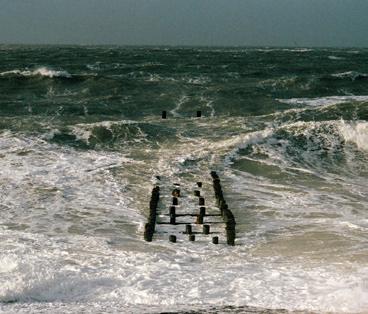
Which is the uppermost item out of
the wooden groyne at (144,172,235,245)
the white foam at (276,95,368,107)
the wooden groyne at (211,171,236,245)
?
the white foam at (276,95,368,107)

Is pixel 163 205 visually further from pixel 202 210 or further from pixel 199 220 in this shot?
pixel 199 220

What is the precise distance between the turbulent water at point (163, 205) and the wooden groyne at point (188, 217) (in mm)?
306

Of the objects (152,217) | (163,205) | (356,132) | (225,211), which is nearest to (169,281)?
(152,217)

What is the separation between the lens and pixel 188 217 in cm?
1303

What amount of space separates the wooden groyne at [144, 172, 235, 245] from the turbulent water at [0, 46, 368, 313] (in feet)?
1.00

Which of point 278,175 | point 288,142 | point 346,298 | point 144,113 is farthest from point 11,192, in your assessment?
→ point 144,113

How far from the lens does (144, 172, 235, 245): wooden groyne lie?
11.4 metres

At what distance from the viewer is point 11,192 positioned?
14.5 m

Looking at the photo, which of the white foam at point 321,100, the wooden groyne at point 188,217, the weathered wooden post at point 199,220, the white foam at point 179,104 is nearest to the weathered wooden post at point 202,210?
the wooden groyne at point 188,217

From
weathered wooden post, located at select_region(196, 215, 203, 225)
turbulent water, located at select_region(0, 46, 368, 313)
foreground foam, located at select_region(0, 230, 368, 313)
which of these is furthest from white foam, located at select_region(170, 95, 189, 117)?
foreground foam, located at select_region(0, 230, 368, 313)

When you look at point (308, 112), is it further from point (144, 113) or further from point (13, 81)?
point (13, 81)

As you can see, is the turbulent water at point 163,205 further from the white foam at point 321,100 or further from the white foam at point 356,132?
the white foam at point 321,100

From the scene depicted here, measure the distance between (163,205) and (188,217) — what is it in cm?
119

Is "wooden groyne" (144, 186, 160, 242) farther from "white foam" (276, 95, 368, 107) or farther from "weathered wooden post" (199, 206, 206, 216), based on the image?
"white foam" (276, 95, 368, 107)
